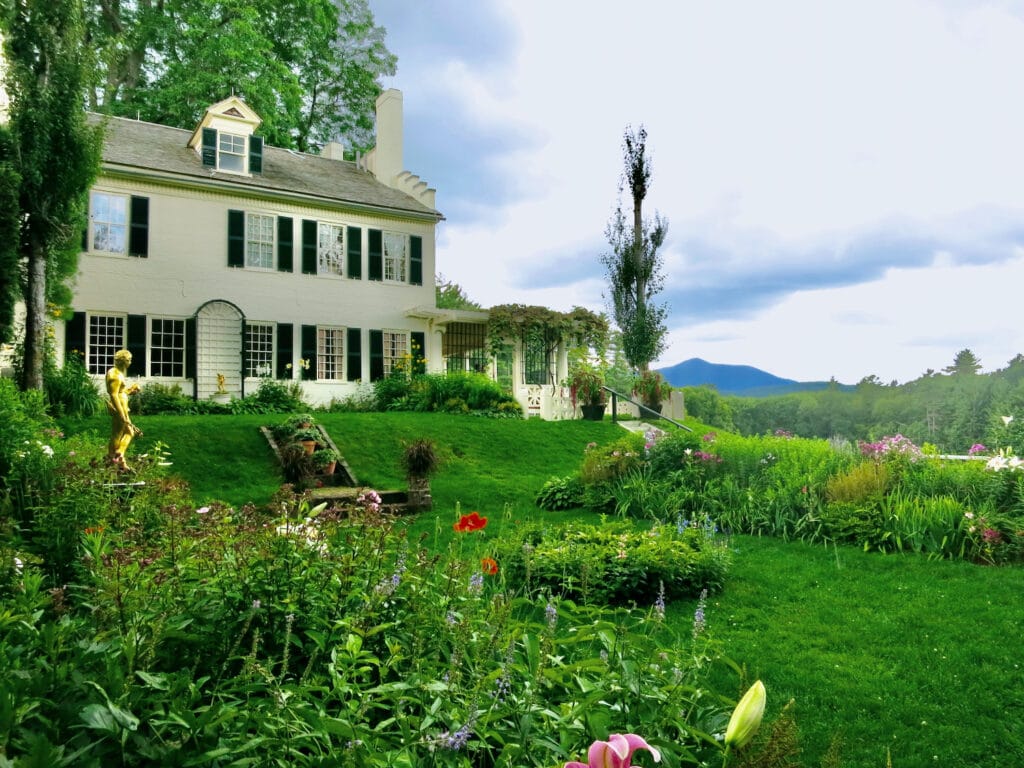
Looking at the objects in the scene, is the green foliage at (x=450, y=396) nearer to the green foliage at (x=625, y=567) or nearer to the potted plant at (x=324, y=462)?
the potted plant at (x=324, y=462)

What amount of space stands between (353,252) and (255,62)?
717 centimetres

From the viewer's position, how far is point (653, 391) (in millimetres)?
19406

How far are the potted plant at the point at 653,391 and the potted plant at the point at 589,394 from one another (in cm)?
213

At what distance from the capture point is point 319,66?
2425cm

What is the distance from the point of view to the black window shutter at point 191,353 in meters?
16.2

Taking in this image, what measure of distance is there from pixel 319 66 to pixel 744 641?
2492 centimetres

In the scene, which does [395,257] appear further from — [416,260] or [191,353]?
[191,353]

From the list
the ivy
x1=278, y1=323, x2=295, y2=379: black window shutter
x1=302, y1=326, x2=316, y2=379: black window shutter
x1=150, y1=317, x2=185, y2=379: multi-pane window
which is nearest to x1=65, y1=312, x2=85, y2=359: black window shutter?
x1=150, y1=317, x2=185, y2=379: multi-pane window

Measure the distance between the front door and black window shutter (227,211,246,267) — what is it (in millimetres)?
1117

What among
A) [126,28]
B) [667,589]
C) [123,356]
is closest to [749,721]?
[667,589]

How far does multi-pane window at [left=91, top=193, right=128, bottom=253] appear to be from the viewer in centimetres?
1556

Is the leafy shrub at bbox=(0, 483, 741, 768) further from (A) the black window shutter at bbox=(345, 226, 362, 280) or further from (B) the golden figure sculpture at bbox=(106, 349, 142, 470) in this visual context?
(A) the black window shutter at bbox=(345, 226, 362, 280)

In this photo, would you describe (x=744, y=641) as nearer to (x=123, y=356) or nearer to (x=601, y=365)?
(x=123, y=356)

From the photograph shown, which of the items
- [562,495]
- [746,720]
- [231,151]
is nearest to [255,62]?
[231,151]
